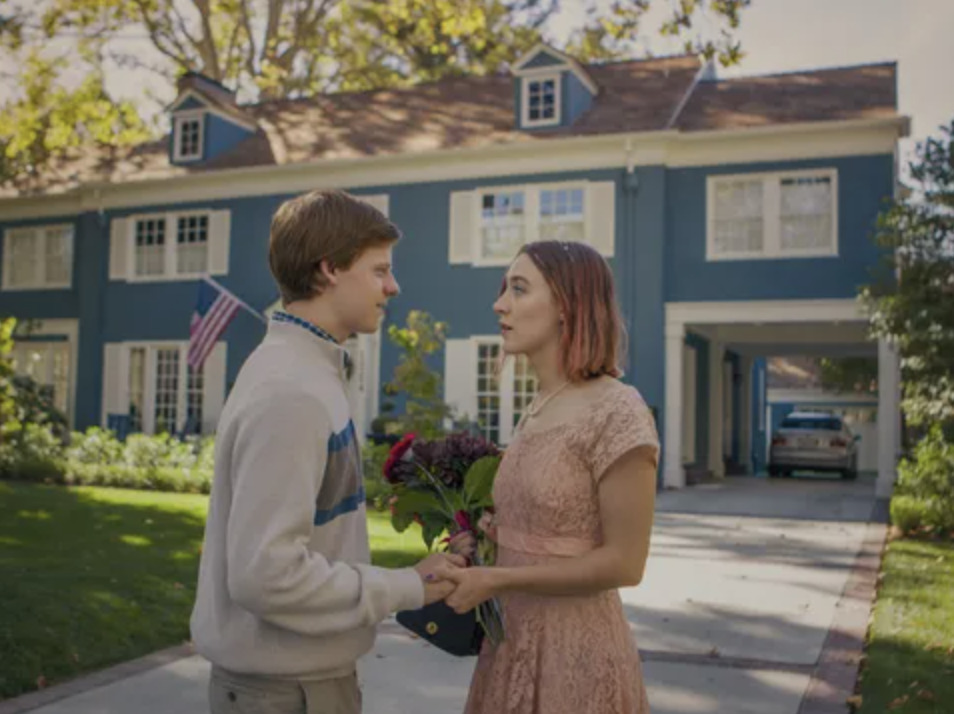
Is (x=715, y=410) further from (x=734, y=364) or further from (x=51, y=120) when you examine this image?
(x=51, y=120)

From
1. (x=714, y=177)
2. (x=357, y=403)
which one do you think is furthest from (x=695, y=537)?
(x=357, y=403)

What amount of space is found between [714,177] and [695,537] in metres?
8.19

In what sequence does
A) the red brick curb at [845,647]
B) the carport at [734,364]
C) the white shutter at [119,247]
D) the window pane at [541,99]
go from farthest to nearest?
the white shutter at [119,247]
the window pane at [541,99]
the carport at [734,364]
the red brick curb at [845,647]

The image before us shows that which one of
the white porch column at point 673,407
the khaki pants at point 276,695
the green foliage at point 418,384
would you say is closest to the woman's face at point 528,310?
the khaki pants at point 276,695

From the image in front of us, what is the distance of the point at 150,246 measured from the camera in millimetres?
22094

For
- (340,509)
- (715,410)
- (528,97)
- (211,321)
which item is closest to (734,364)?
(715,410)

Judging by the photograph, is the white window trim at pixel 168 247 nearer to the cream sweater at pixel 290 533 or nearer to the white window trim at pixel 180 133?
the white window trim at pixel 180 133

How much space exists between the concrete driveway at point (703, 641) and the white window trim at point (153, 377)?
476 inches

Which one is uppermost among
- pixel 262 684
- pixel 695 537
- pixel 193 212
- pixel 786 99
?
pixel 786 99

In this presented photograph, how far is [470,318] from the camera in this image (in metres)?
19.1

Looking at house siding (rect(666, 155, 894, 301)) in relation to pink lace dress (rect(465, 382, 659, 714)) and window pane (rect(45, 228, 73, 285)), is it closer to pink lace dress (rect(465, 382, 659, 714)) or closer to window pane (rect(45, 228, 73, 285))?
window pane (rect(45, 228, 73, 285))

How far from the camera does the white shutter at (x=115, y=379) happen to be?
860 inches

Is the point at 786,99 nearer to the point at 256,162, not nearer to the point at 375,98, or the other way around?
the point at 375,98

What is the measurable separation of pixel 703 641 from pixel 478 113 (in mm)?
15682
